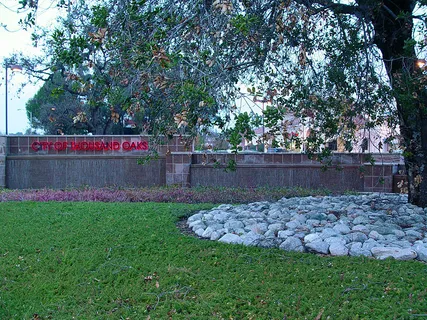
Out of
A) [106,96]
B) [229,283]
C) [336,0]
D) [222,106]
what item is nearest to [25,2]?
[106,96]

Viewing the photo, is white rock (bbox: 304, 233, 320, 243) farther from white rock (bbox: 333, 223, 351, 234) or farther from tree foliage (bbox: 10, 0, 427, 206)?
tree foliage (bbox: 10, 0, 427, 206)

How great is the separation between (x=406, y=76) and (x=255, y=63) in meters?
2.12

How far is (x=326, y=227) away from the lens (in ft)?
23.0

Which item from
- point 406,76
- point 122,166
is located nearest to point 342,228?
point 406,76

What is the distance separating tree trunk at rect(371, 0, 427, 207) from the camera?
23.1 feet

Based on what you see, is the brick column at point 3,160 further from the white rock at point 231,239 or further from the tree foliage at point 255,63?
the white rock at point 231,239

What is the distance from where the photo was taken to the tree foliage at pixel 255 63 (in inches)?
235

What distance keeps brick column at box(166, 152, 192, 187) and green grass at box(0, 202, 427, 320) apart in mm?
8844

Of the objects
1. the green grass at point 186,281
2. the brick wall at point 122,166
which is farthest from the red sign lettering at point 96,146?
the green grass at point 186,281

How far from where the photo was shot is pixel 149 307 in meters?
4.79

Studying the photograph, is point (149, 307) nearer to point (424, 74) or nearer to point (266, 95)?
point (266, 95)

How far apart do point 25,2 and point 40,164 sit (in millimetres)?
11397

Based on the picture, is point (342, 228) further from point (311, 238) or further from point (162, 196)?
point (162, 196)

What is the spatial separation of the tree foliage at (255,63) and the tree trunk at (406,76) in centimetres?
2
